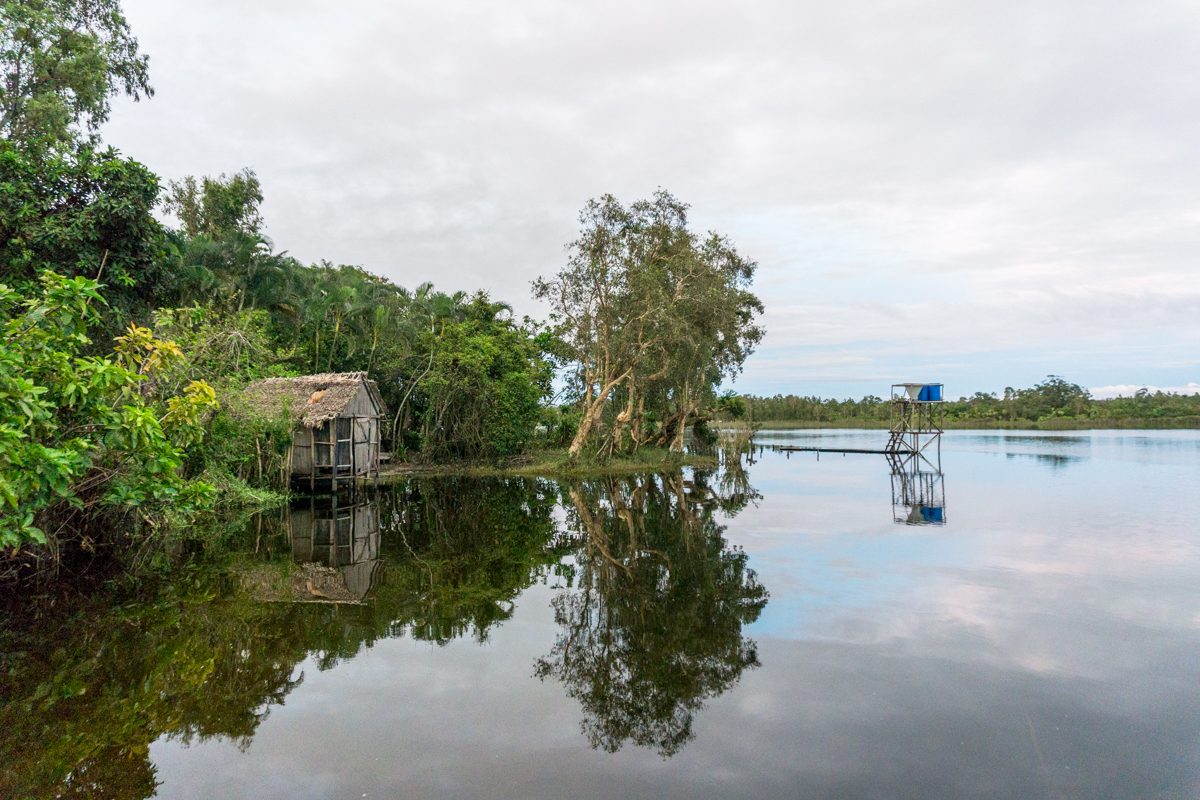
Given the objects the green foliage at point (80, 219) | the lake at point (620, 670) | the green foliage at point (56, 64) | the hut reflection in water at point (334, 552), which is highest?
the green foliage at point (56, 64)

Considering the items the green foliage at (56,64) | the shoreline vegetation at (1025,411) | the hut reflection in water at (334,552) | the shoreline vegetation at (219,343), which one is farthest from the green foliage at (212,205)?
the shoreline vegetation at (1025,411)

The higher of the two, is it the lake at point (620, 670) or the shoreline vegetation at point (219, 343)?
the shoreline vegetation at point (219, 343)

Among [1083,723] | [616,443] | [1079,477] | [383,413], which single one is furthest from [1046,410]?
[1083,723]

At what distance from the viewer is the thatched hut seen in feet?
61.4

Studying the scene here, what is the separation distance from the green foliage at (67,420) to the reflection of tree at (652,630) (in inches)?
174

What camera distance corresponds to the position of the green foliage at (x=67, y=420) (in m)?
5.23

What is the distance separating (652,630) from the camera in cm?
692

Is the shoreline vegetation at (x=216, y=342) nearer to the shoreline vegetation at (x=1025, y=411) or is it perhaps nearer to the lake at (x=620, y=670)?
the lake at (x=620, y=670)

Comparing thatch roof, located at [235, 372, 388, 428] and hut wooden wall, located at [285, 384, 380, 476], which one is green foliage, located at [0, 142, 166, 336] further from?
hut wooden wall, located at [285, 384, 380, 476]

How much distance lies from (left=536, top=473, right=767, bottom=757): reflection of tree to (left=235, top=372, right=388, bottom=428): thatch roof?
31.2ft

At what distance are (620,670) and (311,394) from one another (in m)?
16.7

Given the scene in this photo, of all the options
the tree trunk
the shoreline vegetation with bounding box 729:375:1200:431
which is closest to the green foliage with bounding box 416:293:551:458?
the tree trunk

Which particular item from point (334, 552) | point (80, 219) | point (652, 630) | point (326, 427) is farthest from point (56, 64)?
point (652, 630)

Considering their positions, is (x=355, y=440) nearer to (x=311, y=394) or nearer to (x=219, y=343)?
(x=311, y=394)
